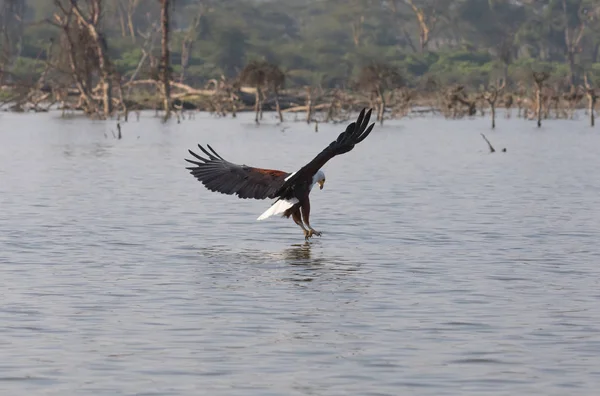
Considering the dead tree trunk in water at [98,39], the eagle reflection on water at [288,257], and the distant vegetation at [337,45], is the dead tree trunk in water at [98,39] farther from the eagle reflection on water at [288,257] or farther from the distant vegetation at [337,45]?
the eagle reflection on water at [288,257]

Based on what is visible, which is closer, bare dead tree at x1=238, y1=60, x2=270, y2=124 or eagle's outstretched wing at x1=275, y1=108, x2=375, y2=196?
eagle's outstretched wing at x1=275, y1=108, x2=375, y2=196

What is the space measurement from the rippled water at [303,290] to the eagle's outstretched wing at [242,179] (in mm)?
743

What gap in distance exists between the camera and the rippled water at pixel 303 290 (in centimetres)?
940

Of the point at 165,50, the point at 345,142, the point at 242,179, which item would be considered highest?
the point at 165,50

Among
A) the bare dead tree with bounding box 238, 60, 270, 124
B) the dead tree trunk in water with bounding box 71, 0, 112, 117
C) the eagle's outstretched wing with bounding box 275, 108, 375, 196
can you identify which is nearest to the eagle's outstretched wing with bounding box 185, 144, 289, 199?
the eagle's outstretched wing with bounding box 275, 108, 375, 196

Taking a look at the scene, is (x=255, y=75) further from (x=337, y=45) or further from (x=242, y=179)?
(x=337, y=45)

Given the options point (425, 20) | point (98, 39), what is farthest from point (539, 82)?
point (425, 20)

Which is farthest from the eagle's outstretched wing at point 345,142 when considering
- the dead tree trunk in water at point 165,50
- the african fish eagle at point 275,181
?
the dead tree trunk in water at point 165,50

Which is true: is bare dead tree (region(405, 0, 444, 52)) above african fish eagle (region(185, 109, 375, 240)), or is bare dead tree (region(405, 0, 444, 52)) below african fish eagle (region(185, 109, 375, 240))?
above

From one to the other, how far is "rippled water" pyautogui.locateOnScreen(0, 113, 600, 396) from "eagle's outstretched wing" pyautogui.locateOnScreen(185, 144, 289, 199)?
2.44 feet

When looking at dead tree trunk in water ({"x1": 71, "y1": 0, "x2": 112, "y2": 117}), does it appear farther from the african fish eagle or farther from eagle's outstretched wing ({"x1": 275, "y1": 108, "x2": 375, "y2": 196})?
eagle's outstretched wing ({"x1": 275, "y1": 108, "x2": 375, "y2": 196})

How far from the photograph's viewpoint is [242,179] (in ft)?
54.6

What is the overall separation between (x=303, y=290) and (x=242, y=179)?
3627mm

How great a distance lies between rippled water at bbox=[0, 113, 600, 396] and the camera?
370 inches
